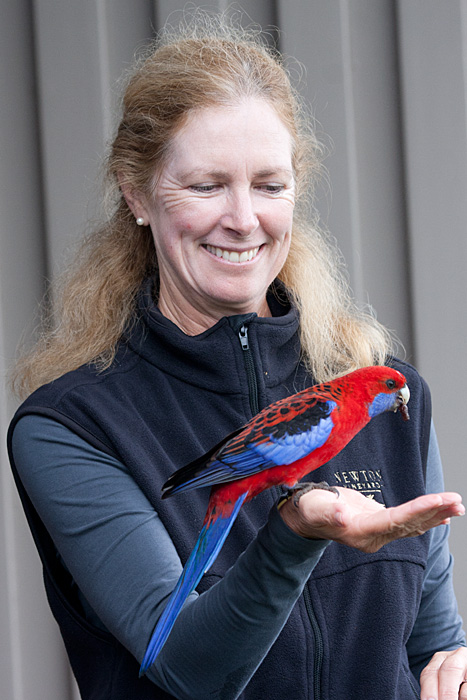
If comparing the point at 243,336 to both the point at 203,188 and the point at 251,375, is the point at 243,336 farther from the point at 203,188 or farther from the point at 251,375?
Result: the point at 203,188

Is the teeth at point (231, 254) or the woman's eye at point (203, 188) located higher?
the woman's eye at point (203, 188)

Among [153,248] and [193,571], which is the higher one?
[153,248]

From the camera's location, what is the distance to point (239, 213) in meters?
1.34

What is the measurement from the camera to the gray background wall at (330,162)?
7.25 feet

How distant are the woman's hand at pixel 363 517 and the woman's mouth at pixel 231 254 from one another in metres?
0.53

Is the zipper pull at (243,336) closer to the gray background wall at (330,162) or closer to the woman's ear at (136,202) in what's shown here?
the woman's ear at (136,202)

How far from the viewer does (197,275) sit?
1.43m

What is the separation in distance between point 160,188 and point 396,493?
791mm

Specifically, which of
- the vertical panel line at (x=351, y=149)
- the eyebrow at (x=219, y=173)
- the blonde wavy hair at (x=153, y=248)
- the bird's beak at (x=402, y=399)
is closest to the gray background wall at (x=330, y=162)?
the vertical panel line at (x=351, y=149)

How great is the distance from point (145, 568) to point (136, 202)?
0.79 m

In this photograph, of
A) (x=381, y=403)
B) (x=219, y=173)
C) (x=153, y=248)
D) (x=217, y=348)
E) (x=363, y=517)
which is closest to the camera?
(x=363, y=517)

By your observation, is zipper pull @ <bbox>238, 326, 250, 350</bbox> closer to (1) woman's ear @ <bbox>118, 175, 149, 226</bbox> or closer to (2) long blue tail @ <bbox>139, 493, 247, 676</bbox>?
Answer: (1) woman's ear @ <bbox>118, 175, 149, 226</bbox>

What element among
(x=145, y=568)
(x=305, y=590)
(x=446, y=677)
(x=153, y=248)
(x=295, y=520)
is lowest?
(x=446, y=677)

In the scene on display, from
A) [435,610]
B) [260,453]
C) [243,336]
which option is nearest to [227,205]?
[243,336]
